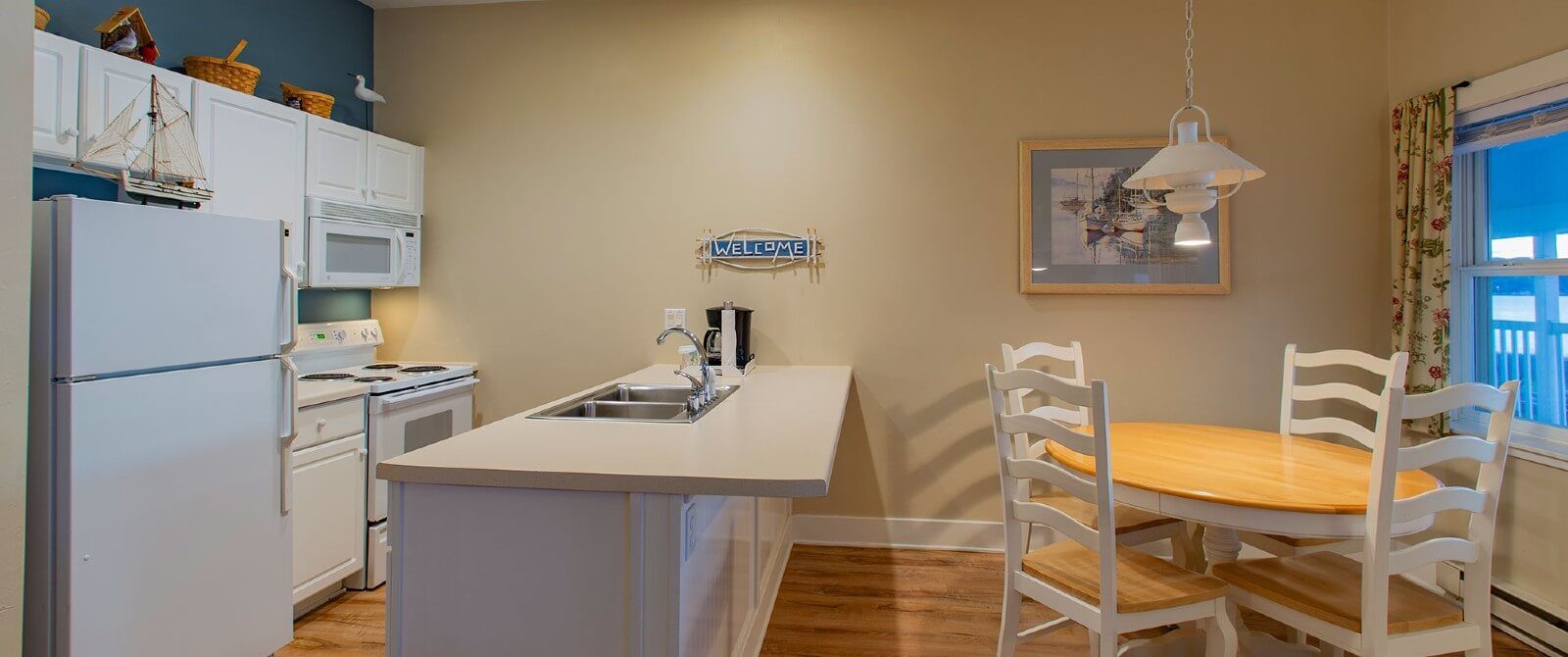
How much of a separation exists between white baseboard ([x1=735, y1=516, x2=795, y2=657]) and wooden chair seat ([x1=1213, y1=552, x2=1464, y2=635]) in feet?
4.23

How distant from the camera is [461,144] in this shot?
3.51 metres

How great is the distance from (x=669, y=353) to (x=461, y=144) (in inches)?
57.0

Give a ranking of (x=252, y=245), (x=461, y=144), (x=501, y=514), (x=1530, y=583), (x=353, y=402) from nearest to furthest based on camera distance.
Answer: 1. (x=501, y=514)
2. (x=252, y=245)
3. (x=1530, y=583)
4. (x=353, y=402)
5. (x=461, y=144)

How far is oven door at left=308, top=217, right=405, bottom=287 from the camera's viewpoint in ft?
9.47

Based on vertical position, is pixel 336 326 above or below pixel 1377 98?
below

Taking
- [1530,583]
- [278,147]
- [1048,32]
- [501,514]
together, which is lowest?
[1530,583]

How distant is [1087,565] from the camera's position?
1896 millimetres

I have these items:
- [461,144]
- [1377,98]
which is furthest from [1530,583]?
[461,144]

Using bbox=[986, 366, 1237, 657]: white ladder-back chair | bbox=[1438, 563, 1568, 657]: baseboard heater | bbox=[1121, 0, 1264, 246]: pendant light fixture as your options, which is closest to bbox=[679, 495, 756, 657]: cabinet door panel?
bbox=[986, 366, 1237, 657]: white ladder-back chair

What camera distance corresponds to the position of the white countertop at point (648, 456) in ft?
4.44

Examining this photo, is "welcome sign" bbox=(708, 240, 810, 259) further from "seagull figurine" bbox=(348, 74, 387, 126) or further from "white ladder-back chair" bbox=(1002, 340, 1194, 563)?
"seagull figurine" bbox=(348, 74, 387, 126)

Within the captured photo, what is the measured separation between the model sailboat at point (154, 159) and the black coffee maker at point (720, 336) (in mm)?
1769

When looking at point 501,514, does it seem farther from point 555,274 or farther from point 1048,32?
point 1048,32

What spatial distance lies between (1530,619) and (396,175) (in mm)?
4682
